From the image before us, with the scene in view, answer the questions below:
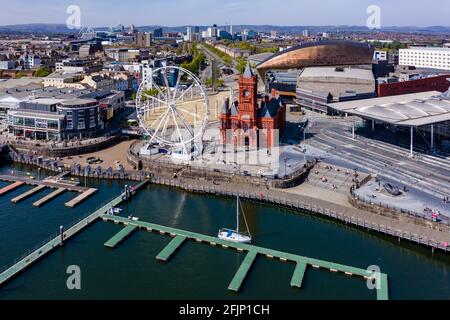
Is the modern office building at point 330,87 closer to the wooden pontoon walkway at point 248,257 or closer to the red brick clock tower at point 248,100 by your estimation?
the red brick clock tower at point 248,100

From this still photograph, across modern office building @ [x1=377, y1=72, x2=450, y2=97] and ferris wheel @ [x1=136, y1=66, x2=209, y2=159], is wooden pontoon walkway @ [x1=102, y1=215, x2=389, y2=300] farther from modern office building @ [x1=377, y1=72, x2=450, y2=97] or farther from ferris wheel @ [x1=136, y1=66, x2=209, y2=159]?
modern office building @ [x1=377, y1=72, x2=450, y2=97]

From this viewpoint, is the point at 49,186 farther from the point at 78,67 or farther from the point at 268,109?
the point at 78,67

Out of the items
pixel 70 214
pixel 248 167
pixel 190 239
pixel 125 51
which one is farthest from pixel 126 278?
pixel 125 51

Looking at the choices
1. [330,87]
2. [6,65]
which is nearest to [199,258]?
[330,87]

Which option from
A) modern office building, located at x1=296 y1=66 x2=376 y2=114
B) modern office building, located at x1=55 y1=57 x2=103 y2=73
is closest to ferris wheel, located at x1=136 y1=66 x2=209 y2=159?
modern office building, located at x1=55 y1=57 x2=103 y2=73

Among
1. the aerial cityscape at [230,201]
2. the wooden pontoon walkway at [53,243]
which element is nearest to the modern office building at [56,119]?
the aerial cityscape at [230,201]

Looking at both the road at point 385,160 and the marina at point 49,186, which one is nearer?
the marina at point 49,186

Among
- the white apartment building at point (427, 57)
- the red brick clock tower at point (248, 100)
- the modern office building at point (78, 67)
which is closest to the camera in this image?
the red brick clock tower at point (248, 100)
